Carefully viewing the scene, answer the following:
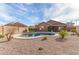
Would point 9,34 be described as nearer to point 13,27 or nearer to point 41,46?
point 13,27

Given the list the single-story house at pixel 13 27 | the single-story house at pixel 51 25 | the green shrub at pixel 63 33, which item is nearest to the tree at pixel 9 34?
the single-story house at pixel 13 27

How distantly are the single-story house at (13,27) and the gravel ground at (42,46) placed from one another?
6.4 inches

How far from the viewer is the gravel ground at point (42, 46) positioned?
3.75m

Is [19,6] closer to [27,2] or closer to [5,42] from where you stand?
[27,2]

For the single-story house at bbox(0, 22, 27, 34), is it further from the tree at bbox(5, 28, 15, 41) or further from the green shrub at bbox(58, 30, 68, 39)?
the green shrub at bbox(58, 30, 68, 39)

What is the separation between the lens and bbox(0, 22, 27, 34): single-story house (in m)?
3.74

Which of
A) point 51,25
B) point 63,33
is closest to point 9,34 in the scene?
point 51,25

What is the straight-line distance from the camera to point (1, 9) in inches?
147

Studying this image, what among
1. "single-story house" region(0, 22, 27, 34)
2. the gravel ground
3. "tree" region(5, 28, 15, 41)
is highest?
"single-story house" region(0, 22, 27, 34)

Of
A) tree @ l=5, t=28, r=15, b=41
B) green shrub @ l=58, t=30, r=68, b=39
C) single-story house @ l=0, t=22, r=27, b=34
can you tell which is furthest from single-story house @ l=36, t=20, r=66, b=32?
tree @ l=5, t=28, r=15, b=41

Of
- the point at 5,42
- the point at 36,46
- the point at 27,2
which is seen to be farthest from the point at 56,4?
the point at 5,42

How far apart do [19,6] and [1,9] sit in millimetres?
270

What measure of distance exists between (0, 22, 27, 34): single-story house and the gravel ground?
0.53ft

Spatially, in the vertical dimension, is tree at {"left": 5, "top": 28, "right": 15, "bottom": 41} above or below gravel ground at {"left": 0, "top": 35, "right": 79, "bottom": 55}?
above
